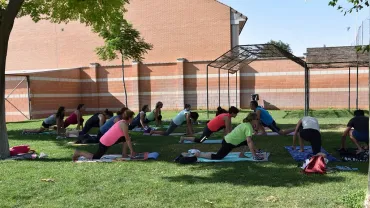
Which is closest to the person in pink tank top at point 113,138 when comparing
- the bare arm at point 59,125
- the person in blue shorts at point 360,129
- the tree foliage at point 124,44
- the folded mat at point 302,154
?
the folded mat at point 302,154

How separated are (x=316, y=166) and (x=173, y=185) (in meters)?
2.62

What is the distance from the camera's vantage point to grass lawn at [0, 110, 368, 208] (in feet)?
16.6

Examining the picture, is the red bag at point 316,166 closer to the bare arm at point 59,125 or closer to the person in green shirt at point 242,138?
the person in green shirt at point 242,138

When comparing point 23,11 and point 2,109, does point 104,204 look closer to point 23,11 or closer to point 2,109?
point 2,109

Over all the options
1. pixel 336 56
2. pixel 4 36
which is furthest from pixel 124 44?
pixel 4 36

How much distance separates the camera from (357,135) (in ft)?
27.3

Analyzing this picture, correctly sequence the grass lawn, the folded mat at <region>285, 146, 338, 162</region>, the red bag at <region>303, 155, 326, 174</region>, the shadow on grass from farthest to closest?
the folded mat at <region>285, 146, 338, 162</region> → the red bag at <region>303, 155, 326, 174</region> → the shadow on grass → the grass lawn

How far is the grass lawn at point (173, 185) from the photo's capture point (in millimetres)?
5066

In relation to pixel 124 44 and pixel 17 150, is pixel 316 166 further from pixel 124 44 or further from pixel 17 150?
pixel 124 44

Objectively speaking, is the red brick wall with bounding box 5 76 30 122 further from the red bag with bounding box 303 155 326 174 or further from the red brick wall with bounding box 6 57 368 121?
the red bag with bounding box 303 155 326 174

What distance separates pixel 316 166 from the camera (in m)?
6.50

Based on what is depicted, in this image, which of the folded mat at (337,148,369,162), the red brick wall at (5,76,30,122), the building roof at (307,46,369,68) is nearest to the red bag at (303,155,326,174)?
the folded mat at (337,148,369,162)

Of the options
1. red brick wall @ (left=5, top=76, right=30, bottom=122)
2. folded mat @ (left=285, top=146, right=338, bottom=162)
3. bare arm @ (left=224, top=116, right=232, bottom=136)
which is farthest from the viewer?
red brick wall @ (left=5, top=76, right=30, bottom=122)

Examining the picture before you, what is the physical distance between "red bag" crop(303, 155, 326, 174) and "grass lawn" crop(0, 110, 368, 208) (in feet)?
0.51
